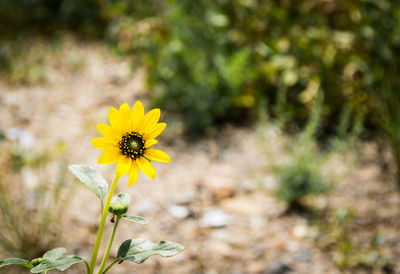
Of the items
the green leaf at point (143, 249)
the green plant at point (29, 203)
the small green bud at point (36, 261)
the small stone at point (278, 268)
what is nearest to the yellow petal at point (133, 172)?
the green leaf at point (143, 249)

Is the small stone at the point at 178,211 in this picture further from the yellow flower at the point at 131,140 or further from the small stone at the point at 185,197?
the yellow flower at the point at 131,140

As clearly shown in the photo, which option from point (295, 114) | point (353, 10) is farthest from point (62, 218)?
point (353, 10)

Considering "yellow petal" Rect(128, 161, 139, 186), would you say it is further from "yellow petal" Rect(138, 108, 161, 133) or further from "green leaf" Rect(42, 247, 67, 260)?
"green leaf" Rect(42, 247, 67, 260)

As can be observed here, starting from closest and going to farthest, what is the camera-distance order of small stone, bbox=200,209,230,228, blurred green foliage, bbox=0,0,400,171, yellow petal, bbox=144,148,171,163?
yellow petal, bbox=144,148,171,163 < small stone, bbox=200,209,230,228 < blurred green foliage, bbox=0,0,400,171

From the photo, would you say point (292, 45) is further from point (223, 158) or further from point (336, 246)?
point (336, 246)

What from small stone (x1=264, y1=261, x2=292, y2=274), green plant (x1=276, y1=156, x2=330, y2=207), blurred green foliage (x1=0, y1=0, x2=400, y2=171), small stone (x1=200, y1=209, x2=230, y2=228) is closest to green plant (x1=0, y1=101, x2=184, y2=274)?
small stone (x1=264, y1=261, x2=292, y2=274)

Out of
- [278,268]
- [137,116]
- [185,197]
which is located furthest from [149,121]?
[185,197]
